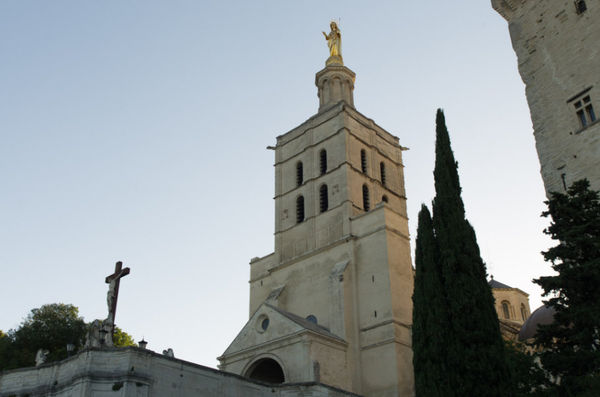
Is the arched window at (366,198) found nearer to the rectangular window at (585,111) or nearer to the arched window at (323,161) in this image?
the arched window at (323,161)

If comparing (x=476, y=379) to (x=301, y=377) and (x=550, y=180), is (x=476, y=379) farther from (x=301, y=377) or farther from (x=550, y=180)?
(x=301, y=377)

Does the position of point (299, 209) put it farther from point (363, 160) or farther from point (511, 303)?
point (511, 303)

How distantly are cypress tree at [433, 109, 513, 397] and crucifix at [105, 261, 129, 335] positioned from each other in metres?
11.0

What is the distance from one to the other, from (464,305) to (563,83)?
7.93 meters

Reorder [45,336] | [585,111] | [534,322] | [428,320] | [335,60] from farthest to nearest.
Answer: [335,60], [45,336], [534,322], [585,111], [428,320]

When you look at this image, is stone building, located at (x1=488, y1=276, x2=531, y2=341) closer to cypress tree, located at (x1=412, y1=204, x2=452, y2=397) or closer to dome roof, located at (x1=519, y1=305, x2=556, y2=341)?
dome roof, located at (x1=519, y1=305, x2=556, y2=341)

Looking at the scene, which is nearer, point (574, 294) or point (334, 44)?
point (574, 294)

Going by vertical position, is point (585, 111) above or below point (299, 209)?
below

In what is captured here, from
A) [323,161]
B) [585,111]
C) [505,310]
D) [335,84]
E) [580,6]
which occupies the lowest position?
[585,111]

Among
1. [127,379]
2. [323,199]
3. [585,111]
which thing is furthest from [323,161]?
[127,379]

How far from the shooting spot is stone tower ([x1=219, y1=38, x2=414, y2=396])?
26641mm

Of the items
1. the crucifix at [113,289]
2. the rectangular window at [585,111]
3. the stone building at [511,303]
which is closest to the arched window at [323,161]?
the stone building at [511,303]

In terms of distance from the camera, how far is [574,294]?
45.5 feet

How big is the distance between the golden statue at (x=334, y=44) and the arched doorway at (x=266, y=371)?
2086 centimetres
